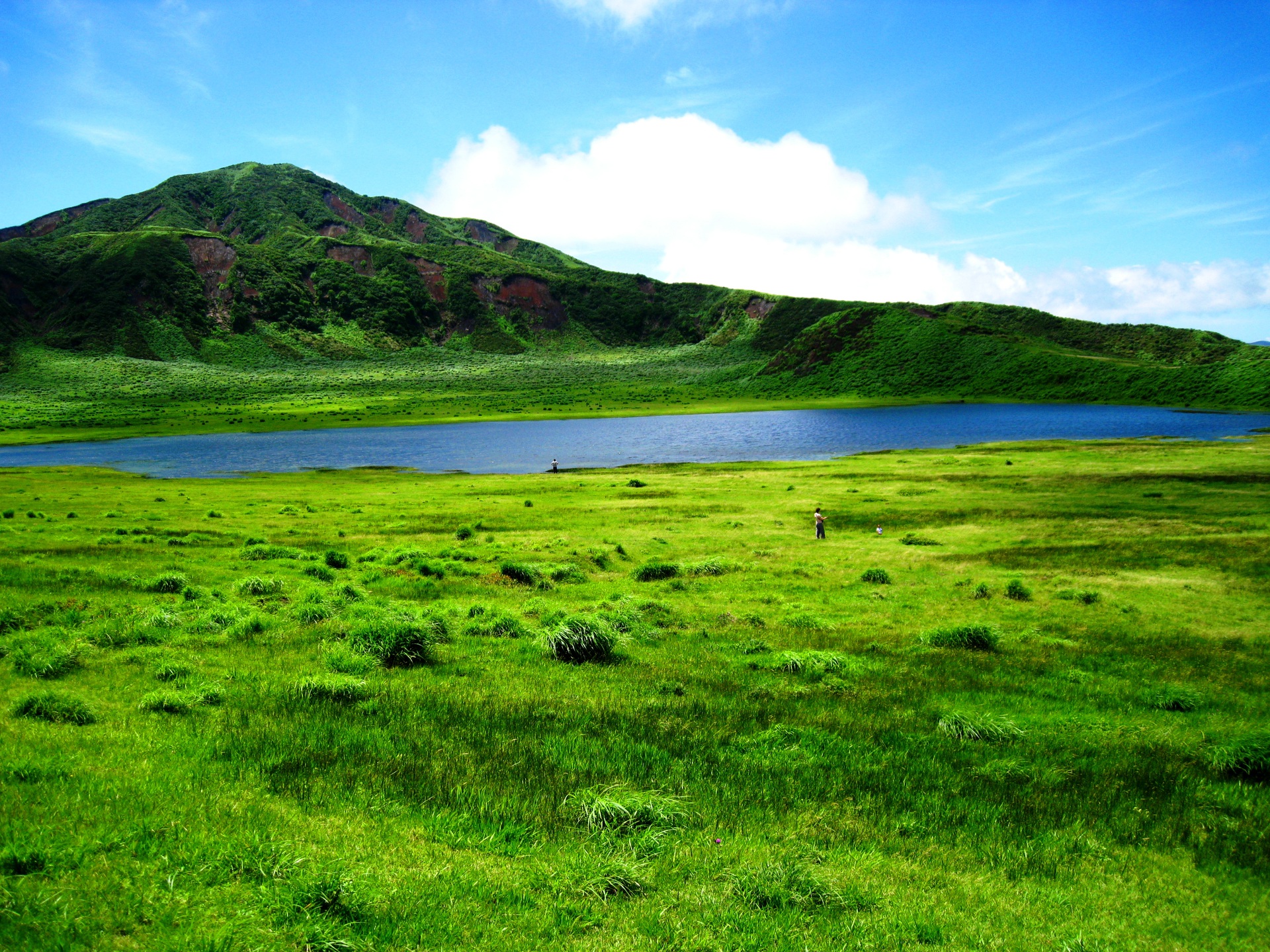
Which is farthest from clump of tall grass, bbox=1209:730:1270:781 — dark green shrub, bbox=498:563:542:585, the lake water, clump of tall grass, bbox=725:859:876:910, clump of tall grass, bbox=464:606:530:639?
the lake water

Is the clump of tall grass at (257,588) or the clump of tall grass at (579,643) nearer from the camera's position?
the clump of tall grass at (579,643)

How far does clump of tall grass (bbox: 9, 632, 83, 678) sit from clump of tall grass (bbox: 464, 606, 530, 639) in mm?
8970

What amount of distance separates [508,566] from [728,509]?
93.8 feet

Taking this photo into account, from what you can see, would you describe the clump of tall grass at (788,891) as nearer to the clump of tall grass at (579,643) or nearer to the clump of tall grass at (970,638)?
the clump of tall grass at (579,643)

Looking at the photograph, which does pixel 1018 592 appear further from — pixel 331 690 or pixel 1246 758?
pixel 331 690

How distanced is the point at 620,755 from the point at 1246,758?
11.2 m

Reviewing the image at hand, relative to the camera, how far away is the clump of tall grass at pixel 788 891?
8258 millimetres

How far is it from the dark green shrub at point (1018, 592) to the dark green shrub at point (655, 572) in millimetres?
13649

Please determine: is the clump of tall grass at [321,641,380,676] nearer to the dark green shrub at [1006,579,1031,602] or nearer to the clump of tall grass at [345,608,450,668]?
the clump of tall grass at [345,608,450,668]

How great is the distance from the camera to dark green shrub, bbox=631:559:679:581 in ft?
102

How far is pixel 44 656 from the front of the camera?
1488cm

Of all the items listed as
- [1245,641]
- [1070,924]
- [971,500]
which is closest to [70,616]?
[1070,924]

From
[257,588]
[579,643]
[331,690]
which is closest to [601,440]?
[257,588]

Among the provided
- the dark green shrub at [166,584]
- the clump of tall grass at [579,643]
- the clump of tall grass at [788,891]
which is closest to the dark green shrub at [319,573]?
the dark green shrub at [166,584]
